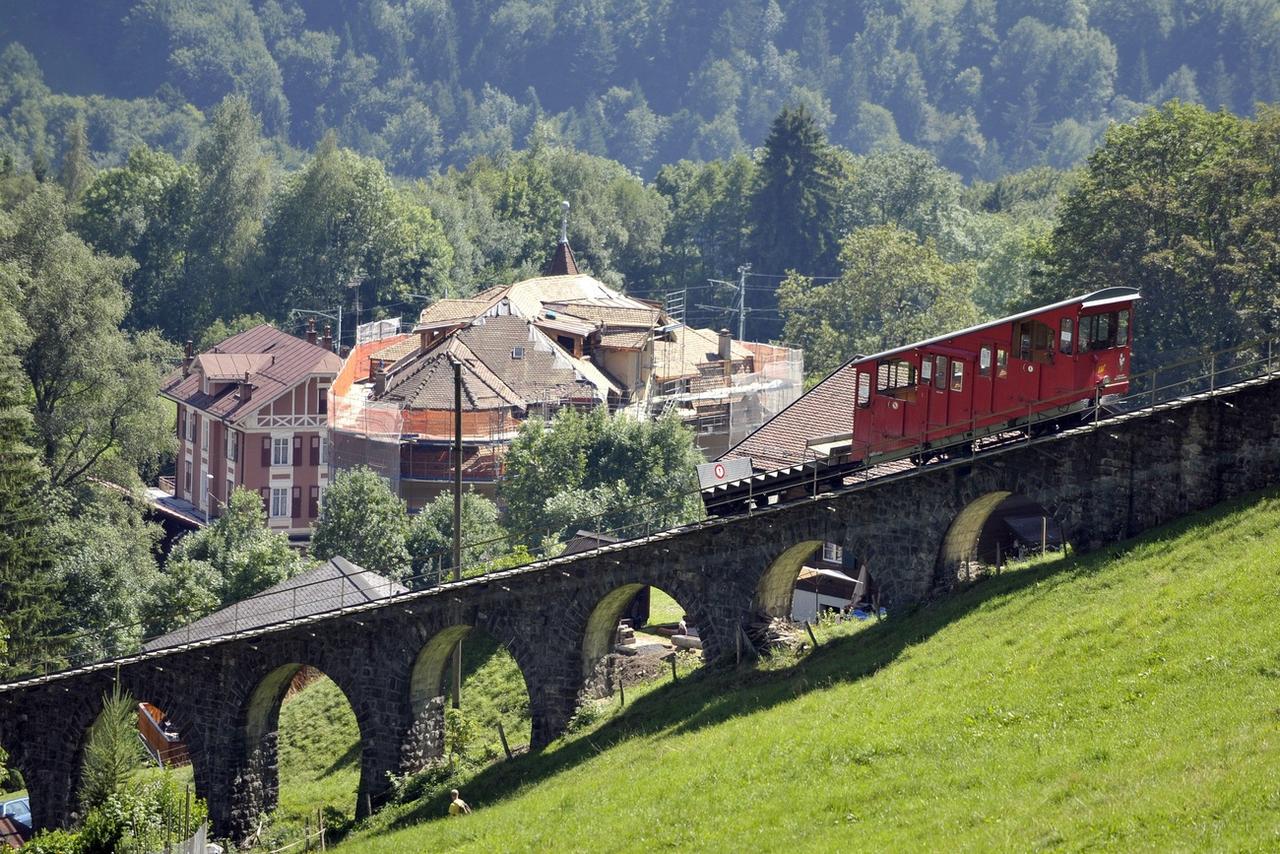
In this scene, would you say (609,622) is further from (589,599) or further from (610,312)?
(610,312)

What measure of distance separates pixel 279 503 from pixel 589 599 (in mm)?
58576

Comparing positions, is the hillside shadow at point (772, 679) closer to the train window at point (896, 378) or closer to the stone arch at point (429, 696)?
the stone arch at point (429, 696)

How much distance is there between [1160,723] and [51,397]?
238ft

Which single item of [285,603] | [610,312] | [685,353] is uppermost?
[610,312]

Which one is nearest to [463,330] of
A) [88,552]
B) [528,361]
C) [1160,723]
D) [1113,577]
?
[528,361]

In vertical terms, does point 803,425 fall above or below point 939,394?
below

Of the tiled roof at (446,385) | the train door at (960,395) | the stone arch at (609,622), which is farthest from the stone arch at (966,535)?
the tiled roof at (446,385)

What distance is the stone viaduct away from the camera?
145 ft

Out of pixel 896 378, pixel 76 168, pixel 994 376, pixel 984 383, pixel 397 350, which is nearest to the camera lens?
pixel 994 376

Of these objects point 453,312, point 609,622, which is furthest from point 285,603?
point 453,312

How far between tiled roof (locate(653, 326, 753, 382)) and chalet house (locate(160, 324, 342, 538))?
669 inches

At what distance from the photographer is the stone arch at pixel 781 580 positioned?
157 feet

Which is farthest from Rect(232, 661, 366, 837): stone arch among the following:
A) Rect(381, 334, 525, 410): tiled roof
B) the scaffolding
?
the scaffolding

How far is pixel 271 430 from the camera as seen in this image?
105m
